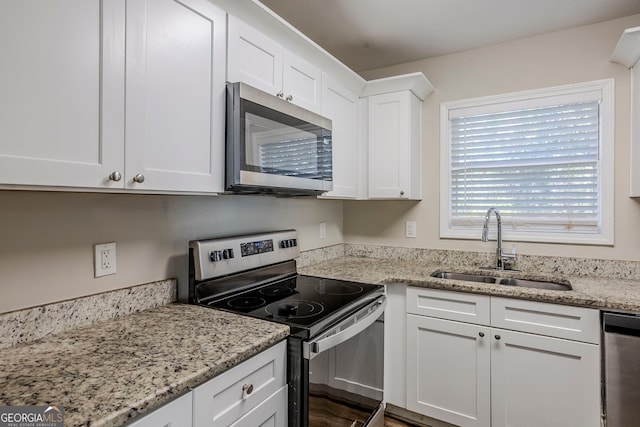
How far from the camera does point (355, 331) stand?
152cm

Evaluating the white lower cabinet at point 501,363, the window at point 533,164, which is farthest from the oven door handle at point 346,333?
the window at point 533,164

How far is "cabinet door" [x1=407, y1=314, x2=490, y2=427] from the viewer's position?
6.14 ft

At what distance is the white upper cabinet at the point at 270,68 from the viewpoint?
1423 mm

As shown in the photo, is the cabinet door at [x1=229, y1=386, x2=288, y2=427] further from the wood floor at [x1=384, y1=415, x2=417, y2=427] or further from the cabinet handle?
the wood floor at [x1=384, y1=415, x2=417, y2=427]

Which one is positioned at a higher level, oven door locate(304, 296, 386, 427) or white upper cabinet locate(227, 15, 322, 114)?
white upper cabinet locate(227, 15, 322, 114)

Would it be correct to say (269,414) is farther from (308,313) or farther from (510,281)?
(510,281)

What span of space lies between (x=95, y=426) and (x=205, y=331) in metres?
0.51

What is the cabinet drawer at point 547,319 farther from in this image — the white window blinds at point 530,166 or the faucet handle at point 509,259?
the white window blinds at point 530,166

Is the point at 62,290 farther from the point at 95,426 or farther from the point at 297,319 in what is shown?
the point at 297,319

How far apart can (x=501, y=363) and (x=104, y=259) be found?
1.89 metres

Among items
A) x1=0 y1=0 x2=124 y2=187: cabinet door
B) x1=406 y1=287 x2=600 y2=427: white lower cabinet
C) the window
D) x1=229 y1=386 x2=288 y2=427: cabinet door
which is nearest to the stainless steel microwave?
x1=0 y1=0 x2=124 y2=187: cabinet door

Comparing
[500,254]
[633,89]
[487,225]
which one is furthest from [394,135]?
[633,89]

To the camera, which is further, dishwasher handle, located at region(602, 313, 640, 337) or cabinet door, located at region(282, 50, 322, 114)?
cabinet door, located at region(282, 50, 322, 114)

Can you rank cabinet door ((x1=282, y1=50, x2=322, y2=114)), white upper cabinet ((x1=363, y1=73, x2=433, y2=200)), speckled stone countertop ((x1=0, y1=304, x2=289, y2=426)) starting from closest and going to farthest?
1. speckled stone countertop ((x1=0, y1=304, x2=289, y2=426))
2. cabinet door ((x1=282, y1=50, x2=322, y2=114))
3. white upper cabinet ((x1=363, y1=73, x2=433, y2=200))
